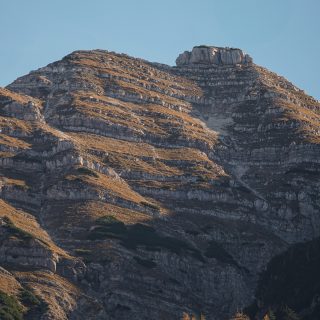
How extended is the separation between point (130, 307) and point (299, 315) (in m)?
31.4

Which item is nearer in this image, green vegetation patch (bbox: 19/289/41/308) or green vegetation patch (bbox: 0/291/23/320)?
green vegetation patch (bbox: 0/291/23/320)

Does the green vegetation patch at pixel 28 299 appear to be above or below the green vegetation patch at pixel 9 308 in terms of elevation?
above

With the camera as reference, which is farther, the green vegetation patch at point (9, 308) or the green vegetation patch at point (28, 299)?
the green vegetation patch at point (28, 299)

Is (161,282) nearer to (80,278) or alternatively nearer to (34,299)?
(80,278)

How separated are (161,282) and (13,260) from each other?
91.4 ft

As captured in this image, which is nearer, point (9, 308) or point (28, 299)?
point (9, 308)

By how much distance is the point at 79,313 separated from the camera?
182 meters

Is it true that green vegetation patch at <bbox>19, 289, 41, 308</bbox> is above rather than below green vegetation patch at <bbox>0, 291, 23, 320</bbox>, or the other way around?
above

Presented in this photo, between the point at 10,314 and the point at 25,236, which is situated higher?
the point at 25,236

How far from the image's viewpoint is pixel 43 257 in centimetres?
19350

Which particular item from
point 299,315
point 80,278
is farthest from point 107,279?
point 299,315

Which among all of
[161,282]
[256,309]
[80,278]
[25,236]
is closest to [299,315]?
[256,309]

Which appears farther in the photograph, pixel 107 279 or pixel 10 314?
pixel 107 279

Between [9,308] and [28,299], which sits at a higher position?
[28,299]
